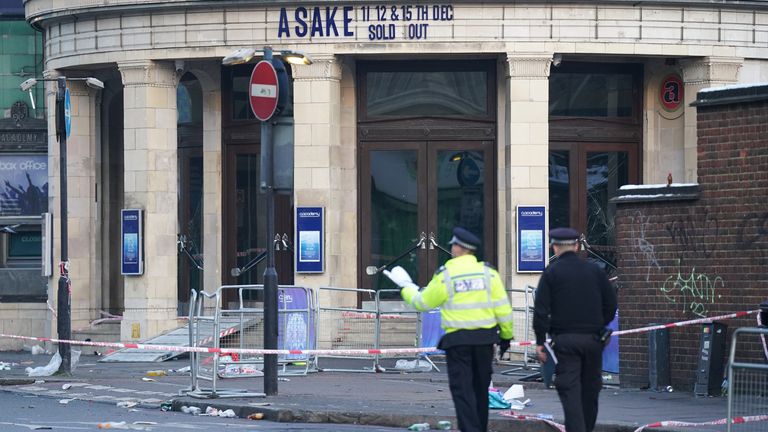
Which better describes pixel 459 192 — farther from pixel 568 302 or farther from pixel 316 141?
pixel 568 302

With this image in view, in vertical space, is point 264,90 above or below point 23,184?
above

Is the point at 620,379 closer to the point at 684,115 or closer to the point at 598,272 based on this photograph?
the point at 598,272

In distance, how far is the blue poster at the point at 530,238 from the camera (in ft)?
85.3

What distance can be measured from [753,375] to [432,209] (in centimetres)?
1492

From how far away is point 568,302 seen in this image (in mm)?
12516

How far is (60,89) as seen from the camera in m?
22.0

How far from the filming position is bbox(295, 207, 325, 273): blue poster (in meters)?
26.3

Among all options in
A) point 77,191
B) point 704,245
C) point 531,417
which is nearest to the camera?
point 531,417

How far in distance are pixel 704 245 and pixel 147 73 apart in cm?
1278

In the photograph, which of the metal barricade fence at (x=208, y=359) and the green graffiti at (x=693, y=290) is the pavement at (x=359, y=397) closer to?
Answer: the metal barricade fence at (x=208, y=359)

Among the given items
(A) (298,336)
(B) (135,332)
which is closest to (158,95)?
(B) (135,332)

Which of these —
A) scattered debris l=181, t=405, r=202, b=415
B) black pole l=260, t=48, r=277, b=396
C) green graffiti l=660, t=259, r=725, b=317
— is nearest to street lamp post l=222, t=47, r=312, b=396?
black pole l=260, t=48, r=277, b=396

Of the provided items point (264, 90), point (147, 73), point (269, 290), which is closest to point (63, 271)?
point (269, 290)

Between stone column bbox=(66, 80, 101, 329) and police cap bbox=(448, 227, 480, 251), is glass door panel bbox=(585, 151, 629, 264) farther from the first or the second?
police cap bbox=(448, 227, 480, 251)
